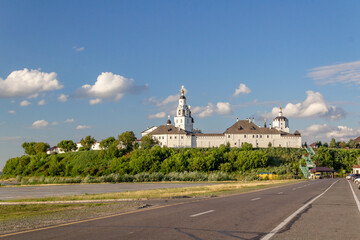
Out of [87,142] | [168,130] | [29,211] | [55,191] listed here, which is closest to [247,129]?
[168,130]

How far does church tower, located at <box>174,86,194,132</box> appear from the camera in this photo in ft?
596

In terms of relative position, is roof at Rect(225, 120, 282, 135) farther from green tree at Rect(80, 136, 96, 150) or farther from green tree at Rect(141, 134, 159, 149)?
green tree at Rect(80, 136, 96, 150)

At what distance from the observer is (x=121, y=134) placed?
155375 millimetres

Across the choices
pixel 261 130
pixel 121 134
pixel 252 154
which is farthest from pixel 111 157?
pixel 261 130

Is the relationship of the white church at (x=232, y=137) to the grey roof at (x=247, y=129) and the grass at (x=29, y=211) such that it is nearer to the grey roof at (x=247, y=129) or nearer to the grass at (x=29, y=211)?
the grey roof at (x=247, y=129)

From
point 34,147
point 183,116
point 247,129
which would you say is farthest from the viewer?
point 34,147

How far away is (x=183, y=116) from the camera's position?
18162 cm

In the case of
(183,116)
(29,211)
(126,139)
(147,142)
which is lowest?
(29,211)

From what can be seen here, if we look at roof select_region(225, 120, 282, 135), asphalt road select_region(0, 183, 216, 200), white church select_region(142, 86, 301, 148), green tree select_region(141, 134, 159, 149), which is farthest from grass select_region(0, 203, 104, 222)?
roof select_region(225, 120, 282, 135)

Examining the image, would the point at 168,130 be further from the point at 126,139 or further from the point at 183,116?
the point at 183,116

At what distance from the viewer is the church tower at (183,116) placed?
18162 cm

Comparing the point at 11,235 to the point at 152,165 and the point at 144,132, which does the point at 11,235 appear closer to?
the point at 152,165

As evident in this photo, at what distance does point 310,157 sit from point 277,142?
2519 cm

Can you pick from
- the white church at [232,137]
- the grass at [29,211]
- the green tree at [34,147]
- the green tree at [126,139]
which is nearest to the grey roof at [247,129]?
the white church at [232,137]
